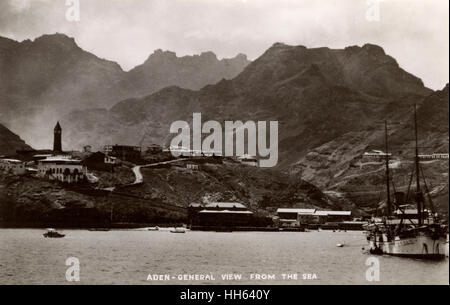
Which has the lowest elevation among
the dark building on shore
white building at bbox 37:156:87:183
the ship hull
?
the ship hull

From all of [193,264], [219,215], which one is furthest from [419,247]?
[219,215]

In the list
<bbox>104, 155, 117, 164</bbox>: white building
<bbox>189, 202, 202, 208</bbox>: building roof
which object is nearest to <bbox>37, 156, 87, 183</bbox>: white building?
<bbox>104, 155, 117, 164</bbox>: white building

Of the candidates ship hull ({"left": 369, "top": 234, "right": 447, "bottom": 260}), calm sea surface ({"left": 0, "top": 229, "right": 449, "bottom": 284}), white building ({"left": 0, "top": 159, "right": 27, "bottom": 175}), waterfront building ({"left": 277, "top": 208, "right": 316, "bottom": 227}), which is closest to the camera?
calm sea surface ({"left": 0, "top": 229, "right": 449, "bottom": 284})

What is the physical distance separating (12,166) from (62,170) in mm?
11490

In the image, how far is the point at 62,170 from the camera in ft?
569

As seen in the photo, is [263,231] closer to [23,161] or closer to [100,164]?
[100,164]

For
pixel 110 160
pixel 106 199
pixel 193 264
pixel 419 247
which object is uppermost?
pixel 110 160

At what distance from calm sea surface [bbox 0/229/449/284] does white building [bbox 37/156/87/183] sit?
6314cm

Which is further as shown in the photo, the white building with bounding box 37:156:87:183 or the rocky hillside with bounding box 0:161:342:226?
the white building with bounding box 37:156:87:183

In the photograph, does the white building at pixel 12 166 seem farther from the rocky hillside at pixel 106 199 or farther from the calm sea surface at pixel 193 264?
the calm sea surface at pixel 193 264

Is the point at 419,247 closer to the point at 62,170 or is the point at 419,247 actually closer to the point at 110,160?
the point at 62,170

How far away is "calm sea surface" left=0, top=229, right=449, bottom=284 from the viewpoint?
63.9 metres

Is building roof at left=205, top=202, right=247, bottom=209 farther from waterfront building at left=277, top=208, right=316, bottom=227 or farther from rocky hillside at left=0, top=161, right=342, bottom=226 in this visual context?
waterfront building at left=277, top=208, right=316, bottom=227
